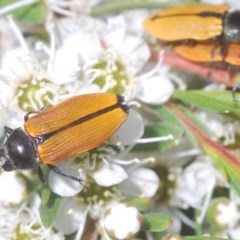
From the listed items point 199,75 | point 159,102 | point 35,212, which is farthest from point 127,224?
point 199,75

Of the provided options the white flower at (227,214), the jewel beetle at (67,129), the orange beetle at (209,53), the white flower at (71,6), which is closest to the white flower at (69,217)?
the jewel beetle at (67,129)

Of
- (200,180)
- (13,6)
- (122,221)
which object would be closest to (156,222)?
(122,221)

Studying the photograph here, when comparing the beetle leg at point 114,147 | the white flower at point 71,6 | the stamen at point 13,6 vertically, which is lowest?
→ the beetle leg at point 114,147

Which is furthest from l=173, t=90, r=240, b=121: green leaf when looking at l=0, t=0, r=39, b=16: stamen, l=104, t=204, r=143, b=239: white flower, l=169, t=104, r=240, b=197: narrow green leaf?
l=0, t=0, r=39, b=16: stamen

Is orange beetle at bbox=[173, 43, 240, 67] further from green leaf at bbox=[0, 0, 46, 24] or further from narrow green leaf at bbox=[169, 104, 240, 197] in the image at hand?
green leaf at bbox=[0, 0, 46, 24]

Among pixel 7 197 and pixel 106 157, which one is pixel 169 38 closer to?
pixel 106 157

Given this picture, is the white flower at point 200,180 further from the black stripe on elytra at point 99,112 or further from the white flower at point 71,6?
the white flower at point 71,6
